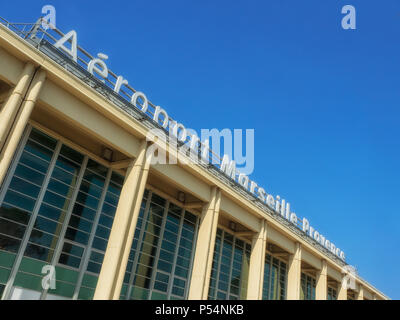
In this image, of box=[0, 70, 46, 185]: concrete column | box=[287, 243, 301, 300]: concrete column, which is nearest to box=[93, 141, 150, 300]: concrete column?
box=[0, 70, 46, 185]: concrete column

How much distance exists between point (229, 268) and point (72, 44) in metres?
19.5

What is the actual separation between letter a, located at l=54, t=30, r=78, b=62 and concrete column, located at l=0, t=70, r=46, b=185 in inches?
84.1

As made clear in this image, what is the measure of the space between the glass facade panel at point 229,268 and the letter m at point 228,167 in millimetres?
4651

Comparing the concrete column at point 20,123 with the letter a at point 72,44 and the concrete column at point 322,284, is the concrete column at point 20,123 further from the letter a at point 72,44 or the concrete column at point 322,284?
the concrete column at point 322,284

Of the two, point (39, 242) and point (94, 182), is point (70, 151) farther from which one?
point (39, 242)

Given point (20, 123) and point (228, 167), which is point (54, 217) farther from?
point (228, 167)

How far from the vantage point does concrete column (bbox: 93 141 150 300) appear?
53.8ft

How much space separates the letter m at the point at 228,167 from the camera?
2584cm

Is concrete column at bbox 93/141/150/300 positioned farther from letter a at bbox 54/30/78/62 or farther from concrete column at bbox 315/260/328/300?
concrete column at bbox 315/260/328/300

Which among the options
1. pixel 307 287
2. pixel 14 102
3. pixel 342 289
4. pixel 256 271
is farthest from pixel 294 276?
pixel 14 102

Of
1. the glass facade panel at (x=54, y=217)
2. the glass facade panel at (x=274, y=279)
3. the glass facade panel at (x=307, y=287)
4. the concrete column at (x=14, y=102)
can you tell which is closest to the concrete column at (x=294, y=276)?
the glass facade panel at (x=274, y=279)

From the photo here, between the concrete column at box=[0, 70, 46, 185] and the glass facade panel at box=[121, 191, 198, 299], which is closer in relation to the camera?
the concrete column at box=[0, 70, 46, 185]

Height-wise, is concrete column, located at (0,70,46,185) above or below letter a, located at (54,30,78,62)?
below
